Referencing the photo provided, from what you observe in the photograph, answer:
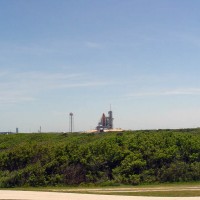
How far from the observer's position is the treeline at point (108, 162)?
72.9ft

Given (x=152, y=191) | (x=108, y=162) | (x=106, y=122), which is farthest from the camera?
(x=106, y=122)

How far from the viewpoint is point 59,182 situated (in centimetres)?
2272

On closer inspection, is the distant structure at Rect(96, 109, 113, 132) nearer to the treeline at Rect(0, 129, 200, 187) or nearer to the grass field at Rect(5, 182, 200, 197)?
the treeline at Rect(0, 129, 200, 187)

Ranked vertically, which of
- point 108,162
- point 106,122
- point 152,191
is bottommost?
point 152,191

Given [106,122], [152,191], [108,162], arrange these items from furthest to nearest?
[106,122]
[108,162]
[152,191]

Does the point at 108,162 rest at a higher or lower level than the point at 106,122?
lower

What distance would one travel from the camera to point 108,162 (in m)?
23.6

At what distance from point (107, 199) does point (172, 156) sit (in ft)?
35.2

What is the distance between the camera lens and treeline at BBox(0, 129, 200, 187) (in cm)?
2223

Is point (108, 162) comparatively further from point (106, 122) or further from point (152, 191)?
point (106, 122)

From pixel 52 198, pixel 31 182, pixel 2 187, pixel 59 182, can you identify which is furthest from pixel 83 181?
pixel 52 198

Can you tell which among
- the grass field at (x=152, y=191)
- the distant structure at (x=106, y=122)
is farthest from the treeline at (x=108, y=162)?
the distant structure at (x=106, y=122)

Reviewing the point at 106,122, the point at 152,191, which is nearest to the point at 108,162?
the point at 152,191

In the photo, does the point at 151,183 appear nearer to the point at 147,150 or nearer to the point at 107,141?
the point at 147,150
